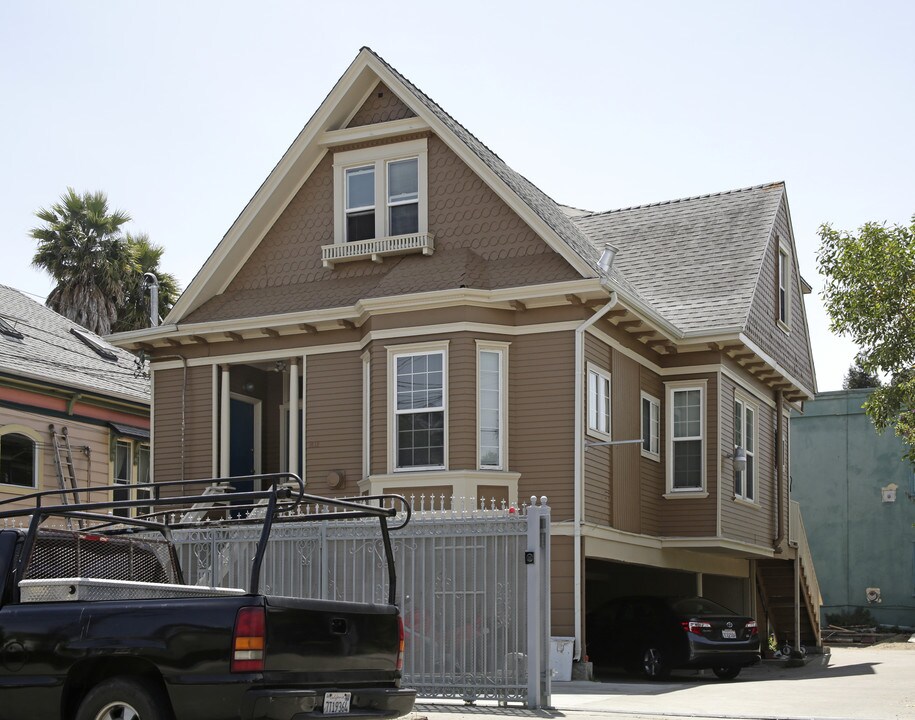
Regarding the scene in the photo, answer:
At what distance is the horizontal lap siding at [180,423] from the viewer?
2270 centimetres

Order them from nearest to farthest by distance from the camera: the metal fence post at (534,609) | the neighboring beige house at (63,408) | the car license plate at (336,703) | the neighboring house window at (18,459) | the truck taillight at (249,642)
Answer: the truck taillight at (249,642) → the car license plate at (336,703) → the metal fence post at (534,609) → the neighboring house window at (18,459) → the neighboring beige house at (63,408)

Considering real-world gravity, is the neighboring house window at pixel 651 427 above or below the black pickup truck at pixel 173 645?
above

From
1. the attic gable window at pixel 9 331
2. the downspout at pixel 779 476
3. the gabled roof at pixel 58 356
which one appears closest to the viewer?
the gabled roof at pixel 58 356

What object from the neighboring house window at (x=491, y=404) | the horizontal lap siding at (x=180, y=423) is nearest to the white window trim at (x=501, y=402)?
the neighboring house window at (x=491, y=404)

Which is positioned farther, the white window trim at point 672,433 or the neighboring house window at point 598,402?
the white window trim at point 672,433

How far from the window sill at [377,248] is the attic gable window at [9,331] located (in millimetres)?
8330

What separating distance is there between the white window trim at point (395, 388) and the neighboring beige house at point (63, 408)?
7.59 m

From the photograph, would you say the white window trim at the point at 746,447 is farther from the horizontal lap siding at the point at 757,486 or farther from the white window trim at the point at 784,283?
the white window trim at the point at 784,283

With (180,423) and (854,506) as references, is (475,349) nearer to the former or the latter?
(180,423)

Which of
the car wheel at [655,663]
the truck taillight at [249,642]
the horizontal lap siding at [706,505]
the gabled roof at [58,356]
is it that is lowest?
the car wheel at [655,663]

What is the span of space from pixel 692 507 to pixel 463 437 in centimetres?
515

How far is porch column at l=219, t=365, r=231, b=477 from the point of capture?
22.6 m

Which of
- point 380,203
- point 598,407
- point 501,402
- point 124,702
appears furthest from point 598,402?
point 124,702

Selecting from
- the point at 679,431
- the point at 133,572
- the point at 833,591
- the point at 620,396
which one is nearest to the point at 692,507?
the point at 679,431
